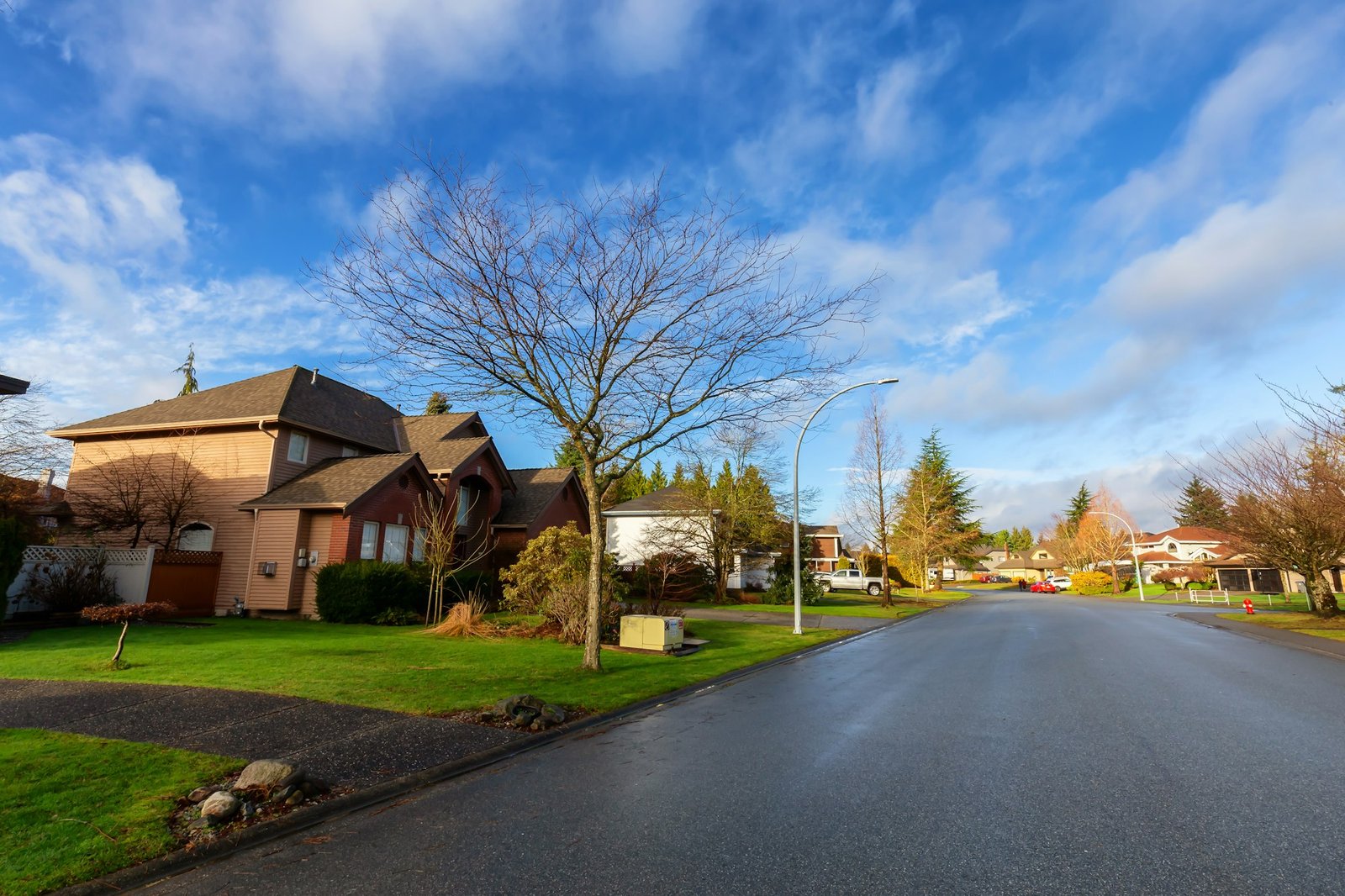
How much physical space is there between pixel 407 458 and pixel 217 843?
18738 millimetres

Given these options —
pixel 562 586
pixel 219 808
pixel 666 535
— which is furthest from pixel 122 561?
pixel 666 535

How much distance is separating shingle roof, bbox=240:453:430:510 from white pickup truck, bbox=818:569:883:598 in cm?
3453

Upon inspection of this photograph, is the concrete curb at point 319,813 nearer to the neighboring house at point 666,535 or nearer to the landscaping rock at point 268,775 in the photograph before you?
the landscaping rock at point 268,775

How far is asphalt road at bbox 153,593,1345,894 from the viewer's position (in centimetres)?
394

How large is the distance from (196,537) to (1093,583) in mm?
67835

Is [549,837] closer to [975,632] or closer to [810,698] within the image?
[810,698]

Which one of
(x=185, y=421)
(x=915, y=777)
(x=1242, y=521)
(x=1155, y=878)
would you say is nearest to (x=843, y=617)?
(x=1242, y=521)

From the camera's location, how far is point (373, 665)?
11305mm

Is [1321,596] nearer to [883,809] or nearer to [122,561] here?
[883,809]

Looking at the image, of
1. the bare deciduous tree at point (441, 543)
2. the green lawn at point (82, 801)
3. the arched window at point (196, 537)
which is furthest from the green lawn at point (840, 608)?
the green lawn at point (82, 801)

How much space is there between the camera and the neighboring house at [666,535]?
116ft

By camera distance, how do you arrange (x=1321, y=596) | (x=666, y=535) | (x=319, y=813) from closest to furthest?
(x=319, y=813) → (x=1321, y=596) → (x=666, y=535)

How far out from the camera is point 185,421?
23172mm

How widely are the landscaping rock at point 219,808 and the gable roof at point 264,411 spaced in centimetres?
1850
